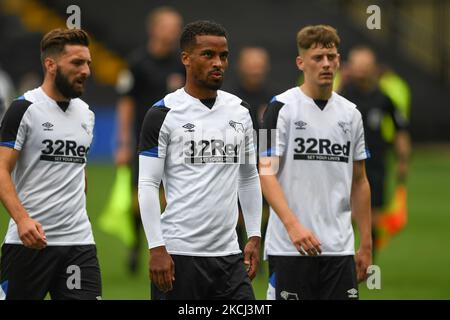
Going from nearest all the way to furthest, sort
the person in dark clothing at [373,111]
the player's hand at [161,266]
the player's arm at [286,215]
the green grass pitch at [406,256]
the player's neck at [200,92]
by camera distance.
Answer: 1. the player's hand at [161,266]
2. the player's neck at [200,92]
3. the player's arm at [286,215]
4. the green grass pitch at [406,256]
5. the person in dark clothing at [373,111]

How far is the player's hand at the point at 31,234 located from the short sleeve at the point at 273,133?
167 cm

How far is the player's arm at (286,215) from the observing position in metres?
7.35

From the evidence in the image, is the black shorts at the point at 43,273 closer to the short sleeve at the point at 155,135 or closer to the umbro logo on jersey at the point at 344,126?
the short sleeve at the point at 155,135

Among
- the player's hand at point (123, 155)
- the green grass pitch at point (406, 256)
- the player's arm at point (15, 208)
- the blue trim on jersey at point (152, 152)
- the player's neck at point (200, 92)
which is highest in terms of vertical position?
the player's neck at point (200, 92)

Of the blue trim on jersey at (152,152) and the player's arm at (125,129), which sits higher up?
the player's arm at (125,129)

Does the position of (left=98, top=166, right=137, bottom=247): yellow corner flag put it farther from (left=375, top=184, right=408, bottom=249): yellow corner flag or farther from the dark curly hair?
the dark curly hair

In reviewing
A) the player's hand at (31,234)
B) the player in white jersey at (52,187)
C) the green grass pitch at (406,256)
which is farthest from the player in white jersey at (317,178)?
the green grass pitch at (406,256)

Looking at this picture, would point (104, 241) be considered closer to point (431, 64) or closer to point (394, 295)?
point (394, 295)

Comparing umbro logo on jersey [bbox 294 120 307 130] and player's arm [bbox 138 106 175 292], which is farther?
umbro logo on jersey [bbox 294 120 307 130]

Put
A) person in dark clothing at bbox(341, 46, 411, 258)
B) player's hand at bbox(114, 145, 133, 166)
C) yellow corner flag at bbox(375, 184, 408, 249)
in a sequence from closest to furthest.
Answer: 1. player's hand at bbox(114, 145, 133, 166)
2. person in dark clothing at bbox(341, 46, 411, 258)
3. yellow corner flag at bbox(375, 184, 408, 249)

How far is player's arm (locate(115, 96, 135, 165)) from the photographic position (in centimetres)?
1273

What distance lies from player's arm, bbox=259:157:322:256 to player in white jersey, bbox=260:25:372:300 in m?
0.01

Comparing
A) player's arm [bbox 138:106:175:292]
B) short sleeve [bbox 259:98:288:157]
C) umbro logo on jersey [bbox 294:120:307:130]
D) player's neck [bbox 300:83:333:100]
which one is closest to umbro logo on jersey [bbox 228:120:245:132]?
player's arm [bbox 138:106:175:292]

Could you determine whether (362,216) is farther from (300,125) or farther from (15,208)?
(15,208)
